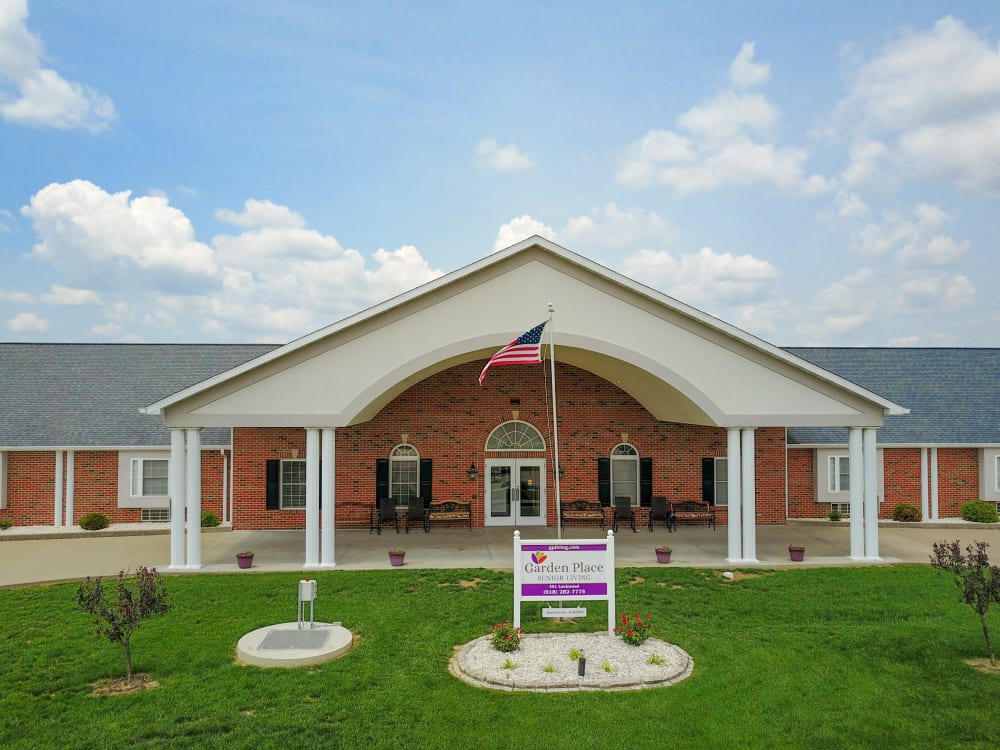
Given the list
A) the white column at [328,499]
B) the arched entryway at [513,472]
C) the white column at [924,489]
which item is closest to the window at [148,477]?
the white column at [328,499]

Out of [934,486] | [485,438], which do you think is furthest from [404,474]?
[934,486]

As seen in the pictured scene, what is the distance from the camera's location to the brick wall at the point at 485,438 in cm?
2059

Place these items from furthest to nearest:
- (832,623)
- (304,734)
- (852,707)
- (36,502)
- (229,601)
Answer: (36,502)
(229,601)
(832,623)
(852,707)
(304,734)

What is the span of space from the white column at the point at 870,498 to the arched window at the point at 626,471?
6707mm

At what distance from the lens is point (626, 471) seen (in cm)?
2153

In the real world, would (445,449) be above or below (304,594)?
above

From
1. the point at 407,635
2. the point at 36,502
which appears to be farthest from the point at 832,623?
the point at 36,502

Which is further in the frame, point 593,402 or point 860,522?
point 593,402

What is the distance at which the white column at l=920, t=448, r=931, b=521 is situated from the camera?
22.1m

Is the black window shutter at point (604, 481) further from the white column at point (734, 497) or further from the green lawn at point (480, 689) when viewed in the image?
the green lawn at point (480, 689)

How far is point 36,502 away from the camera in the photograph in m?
Result: 20.4

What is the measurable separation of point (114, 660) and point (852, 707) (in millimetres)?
9920

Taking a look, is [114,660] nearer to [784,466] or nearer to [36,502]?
[36,502]

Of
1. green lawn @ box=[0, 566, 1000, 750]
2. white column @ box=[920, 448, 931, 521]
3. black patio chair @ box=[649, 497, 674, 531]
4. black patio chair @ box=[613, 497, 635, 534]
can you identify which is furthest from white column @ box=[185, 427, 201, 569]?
white column @ box=[920, 448, 931, 521]
